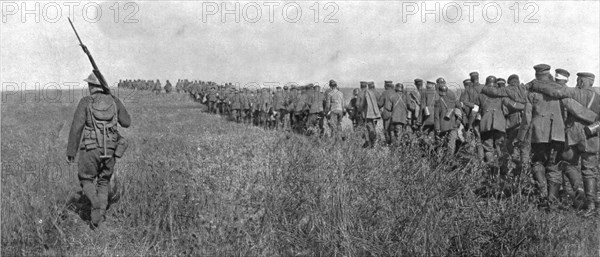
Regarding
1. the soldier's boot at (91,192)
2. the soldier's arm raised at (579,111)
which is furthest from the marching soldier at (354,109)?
the soldier's boot at (91,192)

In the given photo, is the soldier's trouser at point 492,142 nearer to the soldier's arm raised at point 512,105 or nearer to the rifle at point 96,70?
the soldier's arm raised at point 512,105

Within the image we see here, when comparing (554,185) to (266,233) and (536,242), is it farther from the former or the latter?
(266,233)

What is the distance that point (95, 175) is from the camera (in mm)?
5863

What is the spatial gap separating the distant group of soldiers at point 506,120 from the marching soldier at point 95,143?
119 inches

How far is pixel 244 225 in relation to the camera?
491 centimetres

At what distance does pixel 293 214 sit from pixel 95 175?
2.49m

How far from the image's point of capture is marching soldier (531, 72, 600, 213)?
21.7ft

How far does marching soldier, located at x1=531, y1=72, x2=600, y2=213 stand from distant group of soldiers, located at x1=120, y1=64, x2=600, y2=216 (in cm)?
1

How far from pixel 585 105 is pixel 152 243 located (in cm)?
615

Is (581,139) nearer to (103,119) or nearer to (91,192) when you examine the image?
(103,119)

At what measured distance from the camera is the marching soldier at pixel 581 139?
6.60 m

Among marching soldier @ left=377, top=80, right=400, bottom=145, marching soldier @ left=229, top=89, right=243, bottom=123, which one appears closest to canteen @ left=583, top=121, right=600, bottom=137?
marching soldier @ left=377, top=80, right=400, bottom=145

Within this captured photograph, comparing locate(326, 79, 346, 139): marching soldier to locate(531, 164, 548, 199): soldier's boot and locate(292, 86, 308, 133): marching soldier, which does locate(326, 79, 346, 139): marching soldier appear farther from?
locate(531, 164, 548, 199): soldier's boot

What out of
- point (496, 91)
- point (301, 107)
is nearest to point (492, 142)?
point (496, 91)
